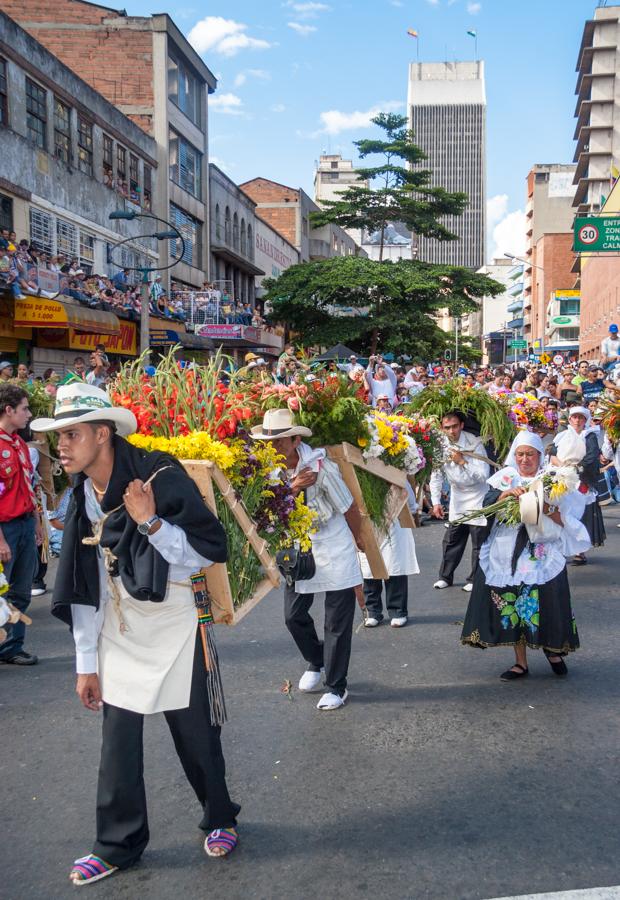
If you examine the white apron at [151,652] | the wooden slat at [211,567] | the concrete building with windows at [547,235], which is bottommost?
the white apron at [151,652]

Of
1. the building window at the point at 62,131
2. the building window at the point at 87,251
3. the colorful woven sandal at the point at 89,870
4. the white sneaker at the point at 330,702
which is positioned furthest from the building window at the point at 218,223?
the colorful woven sandal at the point at 89,870

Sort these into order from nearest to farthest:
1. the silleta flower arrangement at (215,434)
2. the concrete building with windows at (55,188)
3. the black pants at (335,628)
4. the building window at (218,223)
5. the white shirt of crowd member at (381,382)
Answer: the silleta flower arrangement at (215,434), the black pants at (335,628), the white shirt of crowd member at (381,382), the concrete building with windows at (55,188), the building window at (218,223)

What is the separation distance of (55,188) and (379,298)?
19.6m

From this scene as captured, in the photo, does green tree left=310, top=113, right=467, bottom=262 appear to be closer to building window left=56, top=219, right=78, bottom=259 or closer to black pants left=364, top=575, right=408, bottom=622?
building window left=56, top=219, right=78, bottom=259

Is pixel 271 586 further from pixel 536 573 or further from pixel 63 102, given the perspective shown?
pixel 63 102

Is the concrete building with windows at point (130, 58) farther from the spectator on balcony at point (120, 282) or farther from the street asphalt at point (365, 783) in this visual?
the street asphalt at point (365, 783)

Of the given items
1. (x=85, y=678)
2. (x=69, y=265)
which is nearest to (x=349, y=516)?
(x=85, y=678)

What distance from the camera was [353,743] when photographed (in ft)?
16.1

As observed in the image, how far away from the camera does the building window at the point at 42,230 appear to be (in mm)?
23422

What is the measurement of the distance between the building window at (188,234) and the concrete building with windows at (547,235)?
2732 inches

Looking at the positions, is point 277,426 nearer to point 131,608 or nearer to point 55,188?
point 131,608

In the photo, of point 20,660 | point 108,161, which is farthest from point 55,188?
point 20,660

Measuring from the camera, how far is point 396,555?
7.52m

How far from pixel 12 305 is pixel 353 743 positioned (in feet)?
55.5
